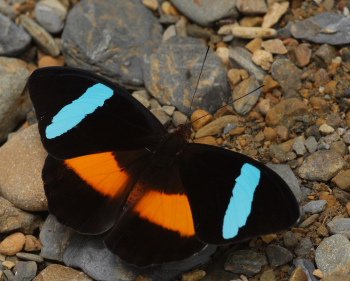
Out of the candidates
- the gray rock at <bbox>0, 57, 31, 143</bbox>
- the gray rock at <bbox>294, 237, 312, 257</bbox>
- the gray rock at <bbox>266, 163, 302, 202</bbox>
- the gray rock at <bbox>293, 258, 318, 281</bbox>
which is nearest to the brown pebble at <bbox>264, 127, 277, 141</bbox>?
the gray rock at <bbox>266, 163, 302, 202</bbox>

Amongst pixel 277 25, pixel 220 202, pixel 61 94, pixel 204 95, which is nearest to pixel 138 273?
pixel 220 202

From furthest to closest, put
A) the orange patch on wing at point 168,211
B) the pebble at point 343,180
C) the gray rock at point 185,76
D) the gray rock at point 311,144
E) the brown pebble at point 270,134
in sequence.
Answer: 1. the gray rock at point 185,76
2. the brown pebble at point 270,134
3. the gray rock at point 311,144
4. the pebble at point 343,180
5. the orange patch on wing at point 168,211

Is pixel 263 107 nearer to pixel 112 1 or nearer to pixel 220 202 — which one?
pixel 220 202

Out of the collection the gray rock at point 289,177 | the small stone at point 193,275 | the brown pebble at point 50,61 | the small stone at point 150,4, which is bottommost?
the small stone at point 193,275

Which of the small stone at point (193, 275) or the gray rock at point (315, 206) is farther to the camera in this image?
the gray rock at point (315, 206)

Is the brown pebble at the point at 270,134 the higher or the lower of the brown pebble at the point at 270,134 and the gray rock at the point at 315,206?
the higher

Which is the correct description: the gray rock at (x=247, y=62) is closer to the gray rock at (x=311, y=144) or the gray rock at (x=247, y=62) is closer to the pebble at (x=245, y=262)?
the gray rock at (x=311, y=144)

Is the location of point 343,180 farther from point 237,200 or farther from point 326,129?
point 237,200

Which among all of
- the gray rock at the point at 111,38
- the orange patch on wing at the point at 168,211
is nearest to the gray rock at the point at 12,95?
the gray rock at the point at 111,38
